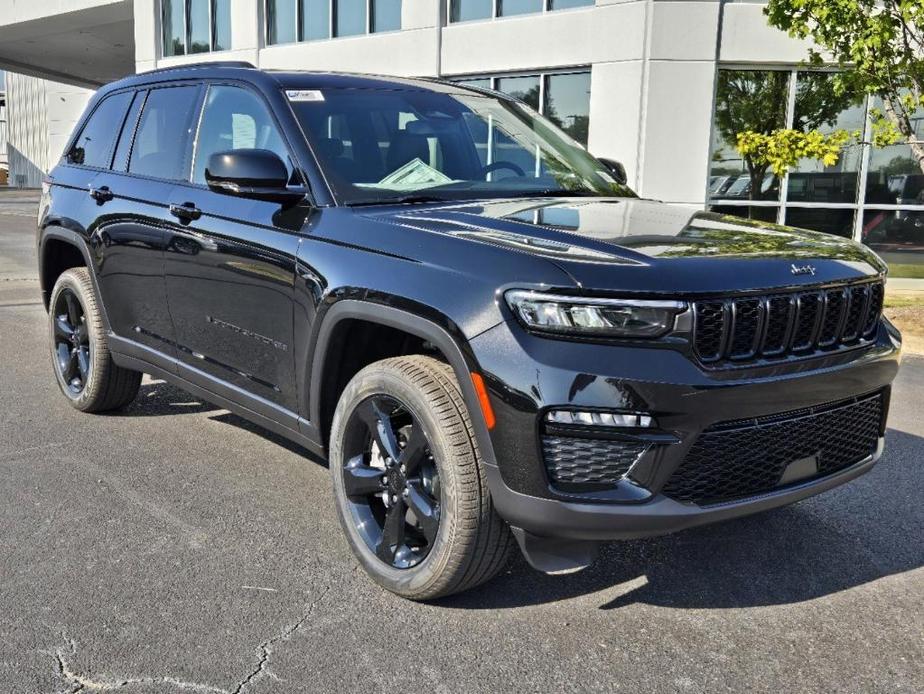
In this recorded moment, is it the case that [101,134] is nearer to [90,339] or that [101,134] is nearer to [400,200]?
[90,339]

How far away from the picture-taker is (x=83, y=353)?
549 centimetres

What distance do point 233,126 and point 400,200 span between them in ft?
3.54

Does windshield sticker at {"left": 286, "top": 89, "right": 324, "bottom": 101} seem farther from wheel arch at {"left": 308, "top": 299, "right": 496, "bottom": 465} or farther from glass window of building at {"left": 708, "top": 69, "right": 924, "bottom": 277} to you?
glass window of building at {"left": 708, "top": 69, "right": 924, "bottom": 277}

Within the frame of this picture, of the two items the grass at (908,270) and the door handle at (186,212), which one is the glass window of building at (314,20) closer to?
the grass at (908,270)

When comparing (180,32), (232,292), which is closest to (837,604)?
(232,292)

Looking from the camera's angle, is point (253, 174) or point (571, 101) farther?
point (571, 101)

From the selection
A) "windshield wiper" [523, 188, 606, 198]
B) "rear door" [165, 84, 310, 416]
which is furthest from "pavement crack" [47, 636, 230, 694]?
"windshield wiper" [523, 188, 606, 198]

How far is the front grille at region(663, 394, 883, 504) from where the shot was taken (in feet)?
8.99

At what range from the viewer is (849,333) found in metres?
3.17

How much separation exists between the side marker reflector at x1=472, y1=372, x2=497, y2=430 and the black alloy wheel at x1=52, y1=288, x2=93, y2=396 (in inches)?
131

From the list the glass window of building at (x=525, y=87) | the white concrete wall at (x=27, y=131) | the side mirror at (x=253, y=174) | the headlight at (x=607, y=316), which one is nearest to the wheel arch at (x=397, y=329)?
the headlight at (x=607, y=316)

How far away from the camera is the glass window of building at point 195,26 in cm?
2153

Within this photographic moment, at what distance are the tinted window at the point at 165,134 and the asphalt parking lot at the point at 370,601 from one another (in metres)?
1.46

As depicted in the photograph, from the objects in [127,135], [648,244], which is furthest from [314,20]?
[648,244]
